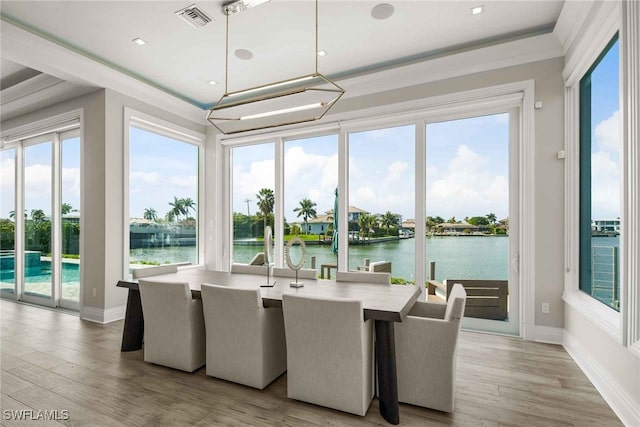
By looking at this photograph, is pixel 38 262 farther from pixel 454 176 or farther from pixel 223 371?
pixel 454 176

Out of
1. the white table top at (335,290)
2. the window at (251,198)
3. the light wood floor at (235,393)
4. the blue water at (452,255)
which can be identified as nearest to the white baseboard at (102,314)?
the light wood floor at (235,393)

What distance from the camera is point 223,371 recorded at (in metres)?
2.46

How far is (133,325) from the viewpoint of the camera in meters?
3.13

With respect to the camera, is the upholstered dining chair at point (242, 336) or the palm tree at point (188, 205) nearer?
the upholstered dining chair at point (242, 336)

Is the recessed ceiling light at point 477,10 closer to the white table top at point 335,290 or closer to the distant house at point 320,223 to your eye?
the white table top at point 335,290

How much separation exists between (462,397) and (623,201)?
1620 millimetres

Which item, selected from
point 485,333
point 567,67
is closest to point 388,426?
point 485,333

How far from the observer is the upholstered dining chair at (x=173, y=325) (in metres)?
2.57

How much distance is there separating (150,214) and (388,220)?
3347mm

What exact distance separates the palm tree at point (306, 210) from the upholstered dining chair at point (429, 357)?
9.48 ft

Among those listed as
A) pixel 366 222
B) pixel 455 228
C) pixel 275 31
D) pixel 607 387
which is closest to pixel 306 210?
pixel 366 222

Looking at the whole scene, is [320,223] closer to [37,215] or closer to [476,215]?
[476,215]

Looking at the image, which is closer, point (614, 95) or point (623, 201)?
point (623, 201)

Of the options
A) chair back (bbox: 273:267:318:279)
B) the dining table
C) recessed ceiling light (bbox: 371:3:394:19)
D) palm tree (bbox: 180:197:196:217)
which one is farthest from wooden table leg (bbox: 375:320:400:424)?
palm tree (bbox: 180:197:196:217)
